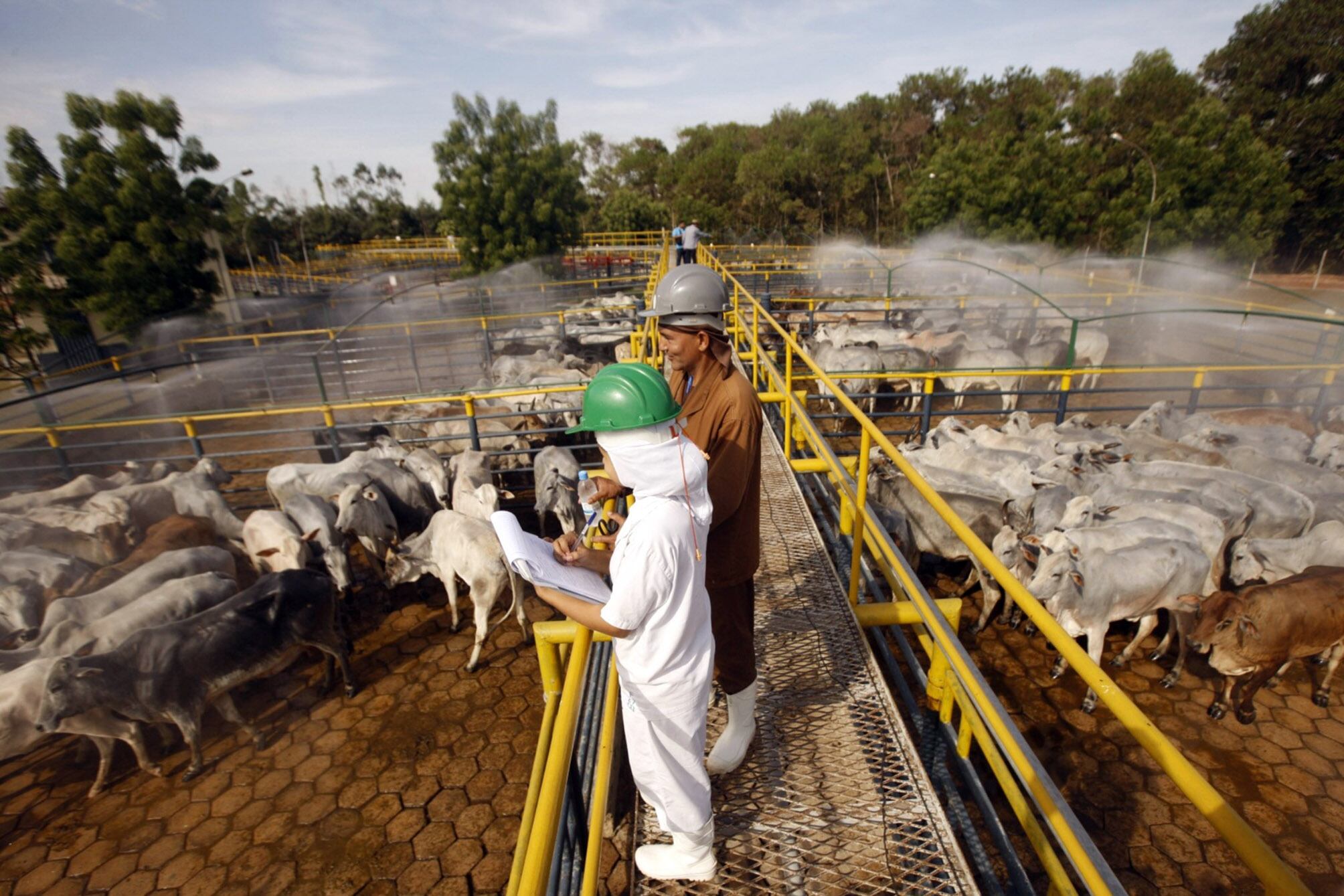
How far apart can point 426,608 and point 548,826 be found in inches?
216

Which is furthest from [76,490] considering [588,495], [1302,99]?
[1302,99]

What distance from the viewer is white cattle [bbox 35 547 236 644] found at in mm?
5102

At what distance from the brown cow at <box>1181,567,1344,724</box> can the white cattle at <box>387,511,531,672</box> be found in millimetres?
5550

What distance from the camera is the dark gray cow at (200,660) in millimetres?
4203

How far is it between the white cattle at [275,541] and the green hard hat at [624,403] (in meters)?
5.54

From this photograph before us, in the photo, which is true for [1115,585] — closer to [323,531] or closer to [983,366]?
[323,531]

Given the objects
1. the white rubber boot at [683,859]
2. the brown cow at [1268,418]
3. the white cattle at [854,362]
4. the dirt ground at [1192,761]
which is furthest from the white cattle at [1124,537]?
the white cattle at [854,362]

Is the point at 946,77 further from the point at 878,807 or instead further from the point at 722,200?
the point at 878,807

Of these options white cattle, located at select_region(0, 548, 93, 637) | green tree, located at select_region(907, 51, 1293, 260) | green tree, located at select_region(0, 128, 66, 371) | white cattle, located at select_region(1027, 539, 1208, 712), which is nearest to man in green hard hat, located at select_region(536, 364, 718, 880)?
white cattle, located at select_region(1027, 539, 1208, 712)

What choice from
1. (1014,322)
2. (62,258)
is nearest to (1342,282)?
(1014,322)

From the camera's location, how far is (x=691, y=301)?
267 cm

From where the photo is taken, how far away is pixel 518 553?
163 cm

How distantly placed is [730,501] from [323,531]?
5.39m

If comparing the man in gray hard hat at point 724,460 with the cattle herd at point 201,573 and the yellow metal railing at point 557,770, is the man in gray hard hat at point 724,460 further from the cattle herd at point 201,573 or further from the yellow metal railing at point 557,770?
the cattle herd at point 201,573
